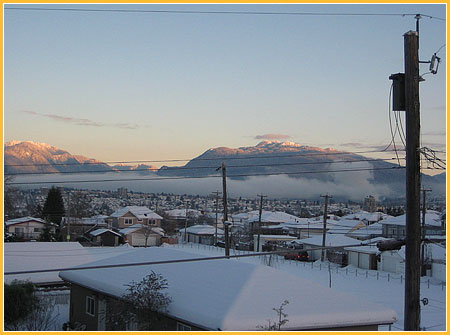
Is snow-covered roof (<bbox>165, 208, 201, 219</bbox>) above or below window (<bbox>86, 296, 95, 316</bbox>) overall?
below

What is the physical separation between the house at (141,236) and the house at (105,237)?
13.2 feet

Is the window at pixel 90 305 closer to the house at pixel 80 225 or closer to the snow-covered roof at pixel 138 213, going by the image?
the house at pixel 80 225

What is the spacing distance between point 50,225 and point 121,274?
46.2m

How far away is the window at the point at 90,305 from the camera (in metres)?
20.8

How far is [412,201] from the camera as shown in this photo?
1039cm

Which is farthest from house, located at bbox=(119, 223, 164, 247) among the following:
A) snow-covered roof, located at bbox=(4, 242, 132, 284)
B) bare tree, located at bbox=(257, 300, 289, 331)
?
bare tree, located at bbox=(257, 300, 289, 331)

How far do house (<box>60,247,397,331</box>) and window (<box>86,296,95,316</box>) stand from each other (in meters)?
0.04

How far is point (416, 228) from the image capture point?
1042cm

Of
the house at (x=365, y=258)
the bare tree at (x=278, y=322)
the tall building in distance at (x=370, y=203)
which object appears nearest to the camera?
the bare tree at (x=278, y=322)

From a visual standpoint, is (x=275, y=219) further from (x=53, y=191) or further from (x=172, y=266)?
(x=172, y=266)

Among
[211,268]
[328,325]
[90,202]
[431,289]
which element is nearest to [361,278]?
[431,289]

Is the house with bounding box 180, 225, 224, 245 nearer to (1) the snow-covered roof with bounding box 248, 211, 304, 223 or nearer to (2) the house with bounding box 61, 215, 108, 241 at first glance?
(1) the snow-covered roof with bounding box 248, 211, 304, 223

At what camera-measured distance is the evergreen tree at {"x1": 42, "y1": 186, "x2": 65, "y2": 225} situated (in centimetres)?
6439

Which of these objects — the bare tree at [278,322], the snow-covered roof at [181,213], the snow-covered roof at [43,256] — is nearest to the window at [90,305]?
the bare tree at [278,322]
